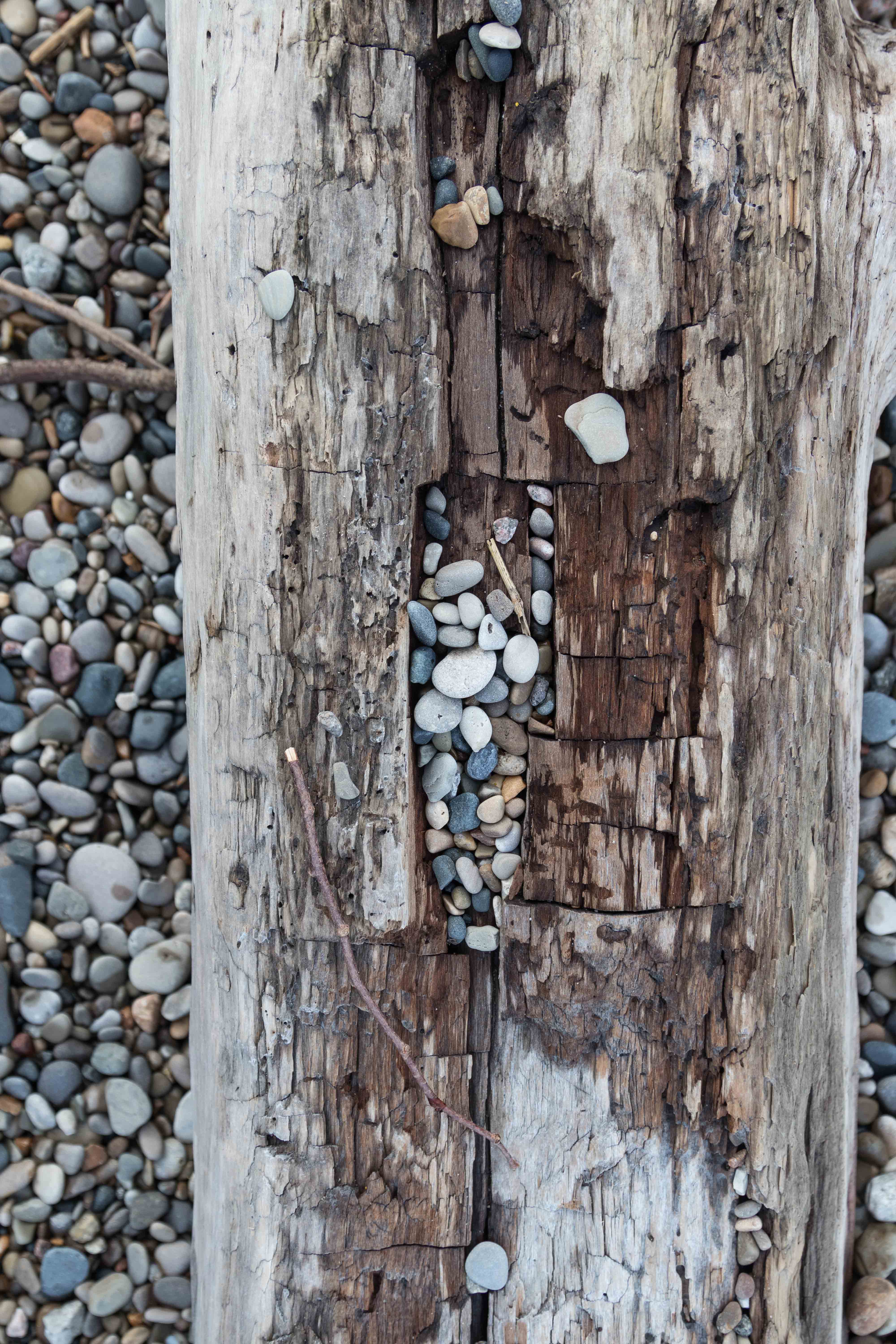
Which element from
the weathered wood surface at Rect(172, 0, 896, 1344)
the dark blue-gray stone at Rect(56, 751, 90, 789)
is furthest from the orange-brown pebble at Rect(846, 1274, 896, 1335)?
the dark blue-gray stone at Rect(56, 751, 90, 789)

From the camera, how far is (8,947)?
2.35 m

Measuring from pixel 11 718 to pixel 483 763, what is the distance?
1405 mm

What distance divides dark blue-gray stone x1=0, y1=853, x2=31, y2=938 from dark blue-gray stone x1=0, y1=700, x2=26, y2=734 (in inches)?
13.2

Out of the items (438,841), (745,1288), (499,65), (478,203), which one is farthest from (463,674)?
(745,1288)

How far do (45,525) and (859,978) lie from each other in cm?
254

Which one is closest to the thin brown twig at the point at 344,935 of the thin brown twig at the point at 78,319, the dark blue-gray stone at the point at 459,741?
the dark blue-gray stone at the point at 459,741

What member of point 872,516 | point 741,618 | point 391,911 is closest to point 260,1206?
point 391,911

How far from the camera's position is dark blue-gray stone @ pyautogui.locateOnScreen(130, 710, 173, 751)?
2355 mm

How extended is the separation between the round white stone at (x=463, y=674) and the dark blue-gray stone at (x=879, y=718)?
119cm

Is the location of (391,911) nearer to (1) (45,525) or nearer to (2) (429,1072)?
(2) (429,1072)

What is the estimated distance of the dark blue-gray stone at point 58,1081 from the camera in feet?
7.55

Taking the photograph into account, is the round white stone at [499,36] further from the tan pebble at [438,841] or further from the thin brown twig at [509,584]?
the tan pebble at [438,841]

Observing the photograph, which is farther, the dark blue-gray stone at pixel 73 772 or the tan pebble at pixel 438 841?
the dark blue-gray stone at pixel 73 772

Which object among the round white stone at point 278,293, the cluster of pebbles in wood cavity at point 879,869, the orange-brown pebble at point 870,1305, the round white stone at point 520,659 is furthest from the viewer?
the cluster of pebbles in wood cavity at point 879,869
